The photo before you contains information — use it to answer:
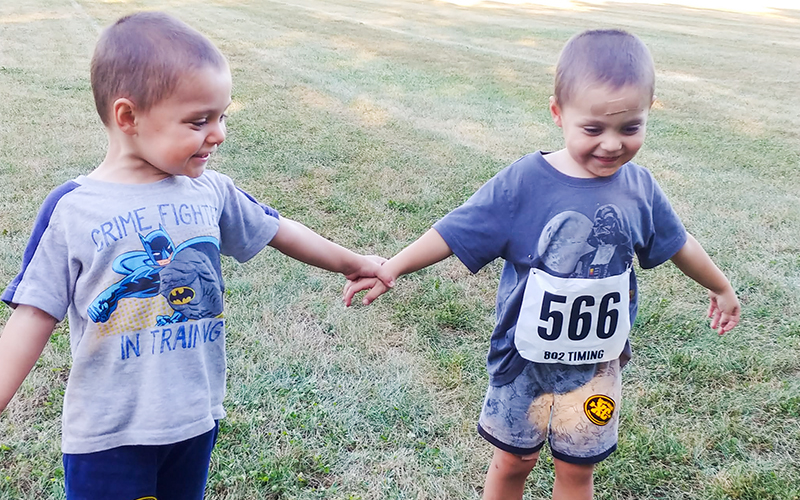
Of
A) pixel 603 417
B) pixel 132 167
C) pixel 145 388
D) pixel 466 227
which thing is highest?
pixel 132 167

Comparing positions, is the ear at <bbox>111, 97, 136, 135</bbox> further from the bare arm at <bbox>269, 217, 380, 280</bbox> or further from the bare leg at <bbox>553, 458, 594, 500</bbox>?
the bare leg at <bbox>553, 458, 594, 500</bbox>

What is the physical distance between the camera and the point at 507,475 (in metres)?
2.27

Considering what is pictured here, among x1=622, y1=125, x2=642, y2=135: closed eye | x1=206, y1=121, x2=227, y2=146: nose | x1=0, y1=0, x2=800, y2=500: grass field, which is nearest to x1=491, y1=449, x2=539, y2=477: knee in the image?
x1=0, y1=0, x2=800, y2=500: grass field

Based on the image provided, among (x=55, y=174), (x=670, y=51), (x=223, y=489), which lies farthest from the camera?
(x=670, y=51)

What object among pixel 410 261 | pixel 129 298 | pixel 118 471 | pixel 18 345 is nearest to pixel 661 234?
pixel 410 261

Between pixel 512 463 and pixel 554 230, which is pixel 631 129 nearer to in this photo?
pixel 554 230

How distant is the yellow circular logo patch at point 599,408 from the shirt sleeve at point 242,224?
1061mm

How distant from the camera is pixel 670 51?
43.7 feet

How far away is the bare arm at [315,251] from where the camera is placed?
2.04m

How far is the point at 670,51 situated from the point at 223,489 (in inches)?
518

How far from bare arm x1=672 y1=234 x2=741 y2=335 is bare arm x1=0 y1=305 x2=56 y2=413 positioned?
5.81 ft

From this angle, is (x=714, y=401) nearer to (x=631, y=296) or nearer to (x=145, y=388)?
(x=631, y=296)

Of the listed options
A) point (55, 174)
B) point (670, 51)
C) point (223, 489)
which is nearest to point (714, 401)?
point (223, 489)

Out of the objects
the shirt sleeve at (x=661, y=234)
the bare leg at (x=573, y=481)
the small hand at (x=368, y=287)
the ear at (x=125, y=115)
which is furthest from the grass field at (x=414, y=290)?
the ear at (x=125, y=115)
